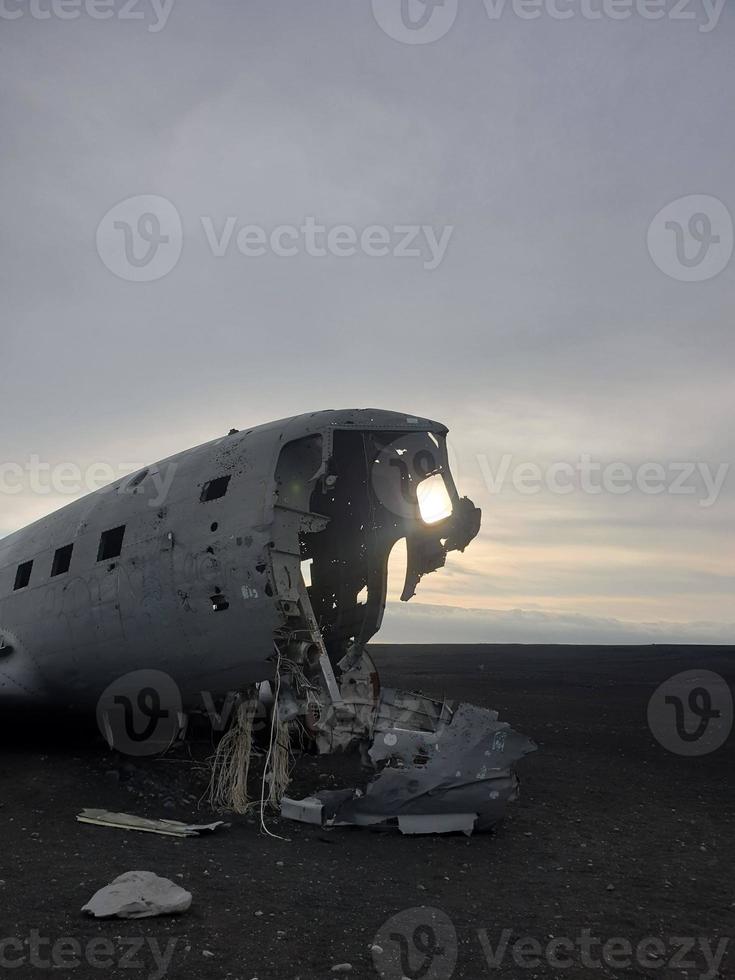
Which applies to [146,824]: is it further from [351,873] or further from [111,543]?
[111,543]

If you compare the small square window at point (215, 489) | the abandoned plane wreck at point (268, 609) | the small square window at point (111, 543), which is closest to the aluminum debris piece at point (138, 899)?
the abandoned plane wreck at point (268, 609)

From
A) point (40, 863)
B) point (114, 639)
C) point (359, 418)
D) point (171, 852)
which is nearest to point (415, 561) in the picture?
point (359, 418)

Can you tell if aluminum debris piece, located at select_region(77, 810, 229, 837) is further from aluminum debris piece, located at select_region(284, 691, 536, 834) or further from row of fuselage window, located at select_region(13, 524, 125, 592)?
row of fuselage window, located at select_region(13, 524, 125, 592)

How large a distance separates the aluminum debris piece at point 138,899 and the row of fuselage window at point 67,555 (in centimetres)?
593

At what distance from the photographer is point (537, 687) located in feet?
108

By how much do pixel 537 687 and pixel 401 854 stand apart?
25.1 meters

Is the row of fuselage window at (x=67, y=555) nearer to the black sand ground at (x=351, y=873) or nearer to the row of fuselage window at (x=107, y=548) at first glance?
the row of fuselage window at (x=107, y=548)

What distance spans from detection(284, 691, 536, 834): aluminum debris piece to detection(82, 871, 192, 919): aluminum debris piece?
3.17 meters

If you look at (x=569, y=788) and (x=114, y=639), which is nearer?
(x=114, y=639)

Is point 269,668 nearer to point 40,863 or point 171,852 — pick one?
point 171,852

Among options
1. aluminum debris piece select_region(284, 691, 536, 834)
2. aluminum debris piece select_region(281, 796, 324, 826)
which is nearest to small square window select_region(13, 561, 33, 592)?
aluminum debris piece select_region(281, 796, 324, 826)

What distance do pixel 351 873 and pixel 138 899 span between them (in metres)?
2.53

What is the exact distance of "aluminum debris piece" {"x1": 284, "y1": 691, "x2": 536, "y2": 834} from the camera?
964cm

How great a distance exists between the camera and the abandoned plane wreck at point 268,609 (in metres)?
10.2
